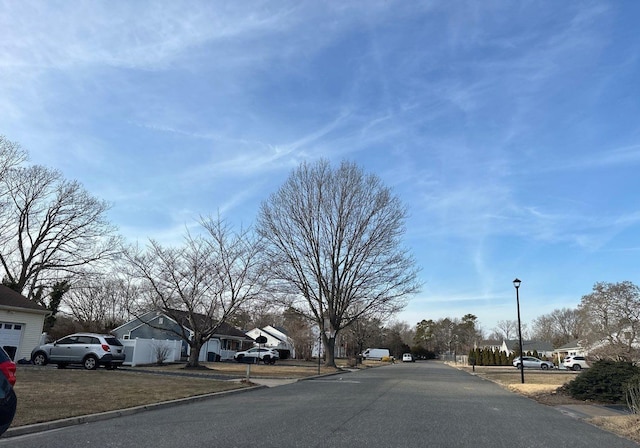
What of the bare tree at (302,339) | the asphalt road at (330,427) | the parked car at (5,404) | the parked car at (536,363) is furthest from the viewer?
the bare tree at (302,339)

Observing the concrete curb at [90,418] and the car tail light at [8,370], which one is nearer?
the car tail light at [8,370]

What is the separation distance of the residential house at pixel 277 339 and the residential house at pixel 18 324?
42.0 meters

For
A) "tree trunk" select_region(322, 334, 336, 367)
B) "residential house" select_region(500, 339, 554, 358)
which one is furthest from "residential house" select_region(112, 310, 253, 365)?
"residential house" select_region(500, 339, 554, 358)

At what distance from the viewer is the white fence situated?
Answer: 3054 centimetres

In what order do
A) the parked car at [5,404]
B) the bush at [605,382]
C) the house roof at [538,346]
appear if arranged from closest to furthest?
1. the parked car at [5,404]
2. the bush at [605,382]
3. the house roof at [538,346]

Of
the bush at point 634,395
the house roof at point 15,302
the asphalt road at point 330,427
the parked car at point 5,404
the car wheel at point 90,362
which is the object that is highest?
the house roof at point 15,302

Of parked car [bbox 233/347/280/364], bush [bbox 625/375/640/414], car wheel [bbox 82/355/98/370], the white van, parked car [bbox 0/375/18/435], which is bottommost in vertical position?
the white van

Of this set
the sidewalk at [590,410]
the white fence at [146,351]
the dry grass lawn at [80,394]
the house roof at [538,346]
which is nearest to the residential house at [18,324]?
the white fence at [146,351]

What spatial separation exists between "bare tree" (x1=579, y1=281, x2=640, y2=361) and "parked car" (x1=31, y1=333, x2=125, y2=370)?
2585 centimetres

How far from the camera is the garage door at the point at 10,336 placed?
24.5 meters

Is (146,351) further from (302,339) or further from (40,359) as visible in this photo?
(302,339)

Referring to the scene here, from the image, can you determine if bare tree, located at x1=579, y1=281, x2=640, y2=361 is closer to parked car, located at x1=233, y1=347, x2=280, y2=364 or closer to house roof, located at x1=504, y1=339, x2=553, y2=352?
parked car, located at x1=233, y1=347, x2=280, y2=364

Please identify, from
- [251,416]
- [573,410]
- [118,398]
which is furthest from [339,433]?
[573,410]

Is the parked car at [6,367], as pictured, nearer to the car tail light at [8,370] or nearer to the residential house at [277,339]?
the car tail light at [8,370]
